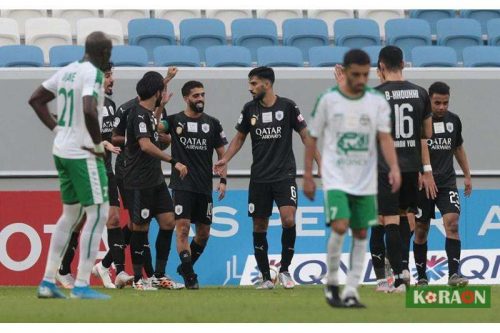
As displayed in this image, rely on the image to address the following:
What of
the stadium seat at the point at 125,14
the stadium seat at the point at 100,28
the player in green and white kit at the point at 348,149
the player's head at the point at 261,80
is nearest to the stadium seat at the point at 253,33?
the stadium seat at the point at 100,28

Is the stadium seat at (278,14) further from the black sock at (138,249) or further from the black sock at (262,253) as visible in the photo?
the black sock at (138,249)

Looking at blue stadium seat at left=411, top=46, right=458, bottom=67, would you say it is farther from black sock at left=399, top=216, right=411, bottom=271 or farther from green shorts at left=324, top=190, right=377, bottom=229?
green shorts at left=324, top=190, right=377, bottom=229

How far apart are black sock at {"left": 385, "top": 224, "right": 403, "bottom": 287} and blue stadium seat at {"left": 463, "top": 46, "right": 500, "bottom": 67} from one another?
23.2ft

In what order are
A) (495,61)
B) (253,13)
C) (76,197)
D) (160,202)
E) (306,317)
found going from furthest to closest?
(253,13) < (495,61) < (160,202) < (76,197) < (306,317)

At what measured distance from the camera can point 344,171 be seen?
373 inches

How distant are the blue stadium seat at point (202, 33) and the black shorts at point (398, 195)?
25.3 ft

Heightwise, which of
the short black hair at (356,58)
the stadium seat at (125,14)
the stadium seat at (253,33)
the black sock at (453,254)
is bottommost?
the black sock at (453,254)

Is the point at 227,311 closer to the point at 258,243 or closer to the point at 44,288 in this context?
the point at 44,288

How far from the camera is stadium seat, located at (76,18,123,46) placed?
751 inches

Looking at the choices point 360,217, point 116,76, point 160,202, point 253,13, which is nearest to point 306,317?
point 360,217

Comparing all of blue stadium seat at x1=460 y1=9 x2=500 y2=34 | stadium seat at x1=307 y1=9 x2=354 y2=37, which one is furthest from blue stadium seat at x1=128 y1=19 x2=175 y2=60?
blue stadium seat at x1=460 y1=9 x2=500 y2=34

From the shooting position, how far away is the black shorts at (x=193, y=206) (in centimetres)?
1349

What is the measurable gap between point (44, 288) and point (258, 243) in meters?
3.42

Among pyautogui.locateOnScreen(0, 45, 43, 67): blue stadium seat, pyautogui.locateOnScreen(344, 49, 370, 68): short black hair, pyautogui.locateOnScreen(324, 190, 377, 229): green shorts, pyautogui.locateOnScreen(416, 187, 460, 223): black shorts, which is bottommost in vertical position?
pyautogui.locateOnScreen(416, 187, 460, 223): black shorts
